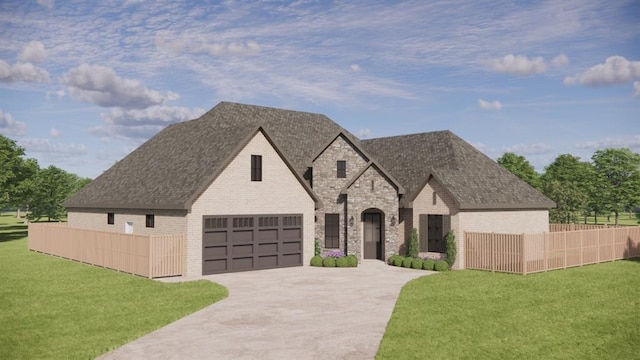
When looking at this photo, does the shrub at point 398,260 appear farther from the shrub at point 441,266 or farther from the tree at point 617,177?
the tree at point 617,177

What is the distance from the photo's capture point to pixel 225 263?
2617cm

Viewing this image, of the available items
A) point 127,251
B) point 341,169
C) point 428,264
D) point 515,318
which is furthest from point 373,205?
point 515,318

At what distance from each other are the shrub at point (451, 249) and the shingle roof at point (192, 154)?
316 inches

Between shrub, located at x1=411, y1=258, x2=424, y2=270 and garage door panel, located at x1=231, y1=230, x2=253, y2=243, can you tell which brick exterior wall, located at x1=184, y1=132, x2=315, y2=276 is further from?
shrub, located at x1=411, y1=258, x2=424, y2=270

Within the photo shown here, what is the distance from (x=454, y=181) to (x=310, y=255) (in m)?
8.42

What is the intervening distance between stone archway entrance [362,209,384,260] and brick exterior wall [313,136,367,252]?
1785mm

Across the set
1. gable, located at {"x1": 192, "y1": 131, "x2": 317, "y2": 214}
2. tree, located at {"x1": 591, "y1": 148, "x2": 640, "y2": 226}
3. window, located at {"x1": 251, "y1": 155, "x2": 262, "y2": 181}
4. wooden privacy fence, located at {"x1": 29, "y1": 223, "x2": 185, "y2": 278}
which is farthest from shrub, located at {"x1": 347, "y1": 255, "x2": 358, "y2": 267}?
tree, located at {"x1": 591, "y1": 148, "x2": 640, "y2": 226}

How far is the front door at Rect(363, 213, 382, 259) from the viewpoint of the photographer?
31.7 m

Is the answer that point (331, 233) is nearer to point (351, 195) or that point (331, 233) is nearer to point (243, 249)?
point (351, 195)

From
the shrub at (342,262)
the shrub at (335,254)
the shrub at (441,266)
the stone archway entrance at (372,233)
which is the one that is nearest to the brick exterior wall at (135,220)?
the shrub at (342,262)

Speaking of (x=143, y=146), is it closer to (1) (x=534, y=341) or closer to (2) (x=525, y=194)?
(2) (x=525, y=194)

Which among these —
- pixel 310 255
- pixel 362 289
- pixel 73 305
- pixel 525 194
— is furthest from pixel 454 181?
pixel 73 305

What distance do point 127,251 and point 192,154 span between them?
631cm

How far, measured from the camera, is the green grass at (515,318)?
42.4 feet
